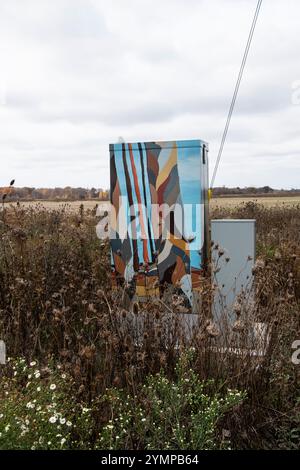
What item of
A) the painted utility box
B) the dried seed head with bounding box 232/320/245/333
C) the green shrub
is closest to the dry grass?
the dried seed head with bounding box 232/320/245/333

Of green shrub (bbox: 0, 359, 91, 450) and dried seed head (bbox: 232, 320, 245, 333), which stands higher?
dried seed head (bbox: 232, 320, 245, 333)

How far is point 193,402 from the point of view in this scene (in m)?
3.56

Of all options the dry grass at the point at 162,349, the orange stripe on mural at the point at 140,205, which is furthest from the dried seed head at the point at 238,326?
the orange stripe on mural at the point at 140,205

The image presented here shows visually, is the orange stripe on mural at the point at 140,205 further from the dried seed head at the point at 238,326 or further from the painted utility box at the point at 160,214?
the dried seed head at the point at 238,326

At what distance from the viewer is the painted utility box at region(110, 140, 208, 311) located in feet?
17.2

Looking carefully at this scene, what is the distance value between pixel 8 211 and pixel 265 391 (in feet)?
16.6

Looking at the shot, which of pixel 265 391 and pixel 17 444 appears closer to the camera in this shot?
pixel 17 444

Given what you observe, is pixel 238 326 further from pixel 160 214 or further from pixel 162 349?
pixel 160 214

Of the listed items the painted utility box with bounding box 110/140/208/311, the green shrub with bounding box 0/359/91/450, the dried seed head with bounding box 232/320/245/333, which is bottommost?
the green shrub with bounding box 0/359/91/450

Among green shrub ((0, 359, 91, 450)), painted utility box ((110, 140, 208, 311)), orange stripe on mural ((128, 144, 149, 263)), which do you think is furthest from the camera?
orange stripe on mural ((128, 144, 149, 263))

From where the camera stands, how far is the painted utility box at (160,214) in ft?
17.2

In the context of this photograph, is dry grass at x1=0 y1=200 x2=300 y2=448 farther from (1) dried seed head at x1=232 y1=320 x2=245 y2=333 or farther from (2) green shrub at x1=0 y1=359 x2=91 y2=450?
(2) green shrub at x1=0 y1=359 x2=91 y2=450
